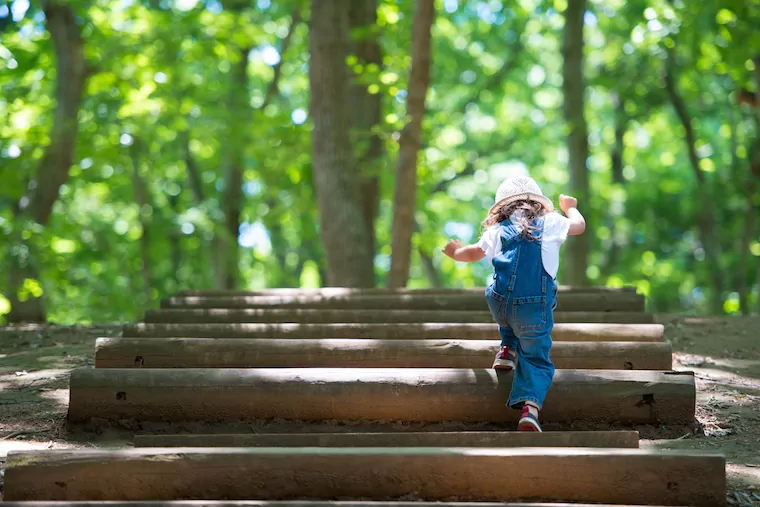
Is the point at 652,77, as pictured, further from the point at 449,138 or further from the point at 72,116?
the point at 72,116

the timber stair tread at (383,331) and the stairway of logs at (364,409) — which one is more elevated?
the timber stair tread at (383,331)

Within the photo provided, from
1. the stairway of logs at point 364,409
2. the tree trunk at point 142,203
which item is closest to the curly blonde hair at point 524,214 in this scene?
the stairway of logs at point 364,409

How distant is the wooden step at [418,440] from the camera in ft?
11.5

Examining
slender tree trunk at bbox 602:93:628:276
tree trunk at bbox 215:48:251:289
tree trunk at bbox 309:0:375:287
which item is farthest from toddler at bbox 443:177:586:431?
slender tree trunk at bbox 602:93:628:276

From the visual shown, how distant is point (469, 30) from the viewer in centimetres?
1966

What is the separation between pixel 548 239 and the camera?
4.10m

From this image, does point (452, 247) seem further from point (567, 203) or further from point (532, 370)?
point (532, 370)

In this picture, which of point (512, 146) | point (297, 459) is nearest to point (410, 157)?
point (297, 459)

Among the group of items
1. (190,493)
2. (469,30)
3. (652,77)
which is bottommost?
(190,493)

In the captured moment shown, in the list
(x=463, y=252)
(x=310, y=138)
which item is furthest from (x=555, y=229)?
(x=310, y=138)

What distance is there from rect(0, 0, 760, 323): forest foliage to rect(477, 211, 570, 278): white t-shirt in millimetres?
5197

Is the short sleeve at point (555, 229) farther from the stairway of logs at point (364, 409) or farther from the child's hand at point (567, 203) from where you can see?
the stairway of logs at point (364, 409)

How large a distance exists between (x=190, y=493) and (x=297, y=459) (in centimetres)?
48

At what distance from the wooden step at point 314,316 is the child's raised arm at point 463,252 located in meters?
1.12
